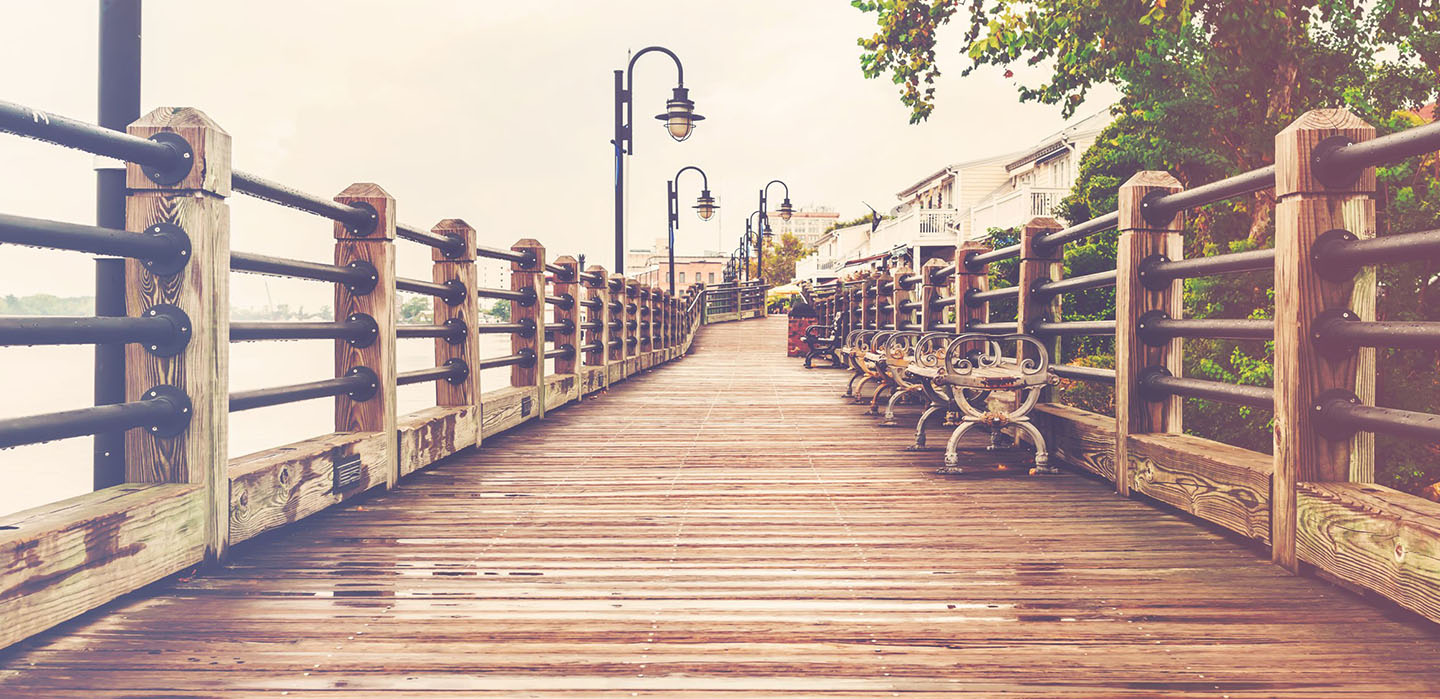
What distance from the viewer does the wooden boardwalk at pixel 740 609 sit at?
7.43 feet

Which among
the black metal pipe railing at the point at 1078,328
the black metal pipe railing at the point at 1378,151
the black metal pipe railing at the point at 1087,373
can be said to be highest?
the black metal pipe railing at the point at 1378,151

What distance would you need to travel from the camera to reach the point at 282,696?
218 cm

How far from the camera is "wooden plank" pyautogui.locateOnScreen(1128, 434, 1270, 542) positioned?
3.43 metres

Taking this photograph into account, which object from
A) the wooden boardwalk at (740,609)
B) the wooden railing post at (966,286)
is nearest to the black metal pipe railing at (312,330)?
the wooden boardwalk at (740,609)

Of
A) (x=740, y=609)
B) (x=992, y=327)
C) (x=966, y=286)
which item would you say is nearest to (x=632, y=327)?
(x=966, y=286)

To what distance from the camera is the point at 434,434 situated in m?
5.47

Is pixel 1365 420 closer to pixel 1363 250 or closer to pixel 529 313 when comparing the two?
pixel 1363 250

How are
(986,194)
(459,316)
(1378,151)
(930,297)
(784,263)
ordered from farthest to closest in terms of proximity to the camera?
(784,263) < (986,194) < (930,297) < (459,316) < (1378,151)

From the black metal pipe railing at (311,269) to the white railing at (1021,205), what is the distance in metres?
24.0

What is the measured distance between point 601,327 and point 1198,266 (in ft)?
27.5

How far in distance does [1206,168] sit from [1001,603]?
618 inches

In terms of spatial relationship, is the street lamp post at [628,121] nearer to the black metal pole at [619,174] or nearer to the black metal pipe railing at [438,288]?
the black metal pole at [619,174]

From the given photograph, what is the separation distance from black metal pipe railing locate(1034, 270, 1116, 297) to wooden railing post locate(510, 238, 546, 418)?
14.1ft

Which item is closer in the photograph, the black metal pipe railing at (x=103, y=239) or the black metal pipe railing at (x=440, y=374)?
the black metal pipe railing at (x=103, y=239)
